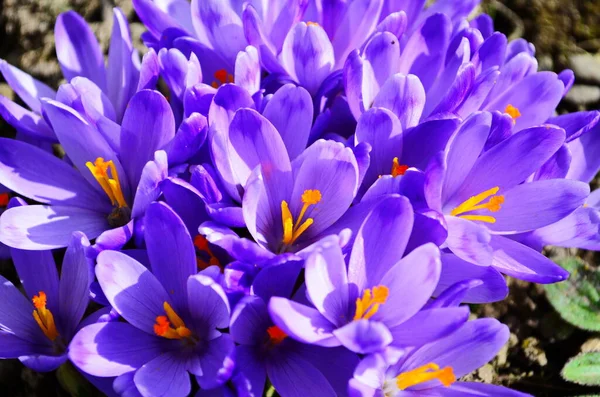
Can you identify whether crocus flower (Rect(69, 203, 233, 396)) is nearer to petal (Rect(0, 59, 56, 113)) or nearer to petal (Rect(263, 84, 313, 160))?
petal (Rect(263, 84, 313, 160))

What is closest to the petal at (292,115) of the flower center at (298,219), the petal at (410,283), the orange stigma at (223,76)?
the flower center at (298,219)

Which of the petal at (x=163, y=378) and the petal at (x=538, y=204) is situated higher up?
the petal at (x=538, y=204)

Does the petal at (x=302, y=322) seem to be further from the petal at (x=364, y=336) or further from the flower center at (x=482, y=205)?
the flower center at (x=482, y=205)

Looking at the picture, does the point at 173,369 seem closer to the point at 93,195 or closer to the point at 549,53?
the point at 93,195

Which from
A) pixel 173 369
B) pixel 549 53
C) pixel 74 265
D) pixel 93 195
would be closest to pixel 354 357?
pixel 173 369

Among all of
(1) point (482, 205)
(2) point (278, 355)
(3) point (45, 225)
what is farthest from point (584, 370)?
(3) point (45, 225)

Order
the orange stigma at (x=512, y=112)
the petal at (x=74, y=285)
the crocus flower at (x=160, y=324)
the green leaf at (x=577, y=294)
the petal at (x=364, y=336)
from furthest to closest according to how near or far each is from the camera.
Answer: the green leaf at (x=577, y=294), the orange stigma at (x=512, y=112), the petal at (x=74, y=285), the crocus flower at (x=160, y=324), the petal at (x=364, y=336)

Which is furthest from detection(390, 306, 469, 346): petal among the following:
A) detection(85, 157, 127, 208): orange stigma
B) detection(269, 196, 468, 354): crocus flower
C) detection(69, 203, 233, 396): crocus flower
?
detection(85, 157, 127, 208): orange stigma

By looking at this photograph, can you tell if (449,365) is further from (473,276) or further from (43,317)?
(43,317)
